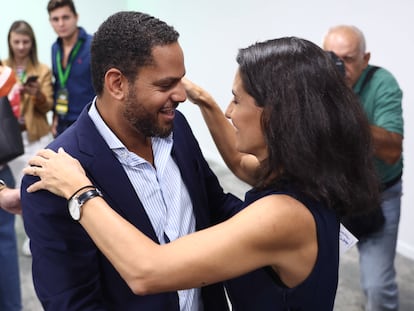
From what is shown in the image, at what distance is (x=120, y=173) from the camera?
122 centimetres

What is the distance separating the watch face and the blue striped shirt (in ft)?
0.69

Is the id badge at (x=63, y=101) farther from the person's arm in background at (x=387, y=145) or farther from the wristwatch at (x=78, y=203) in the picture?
the wristwatch at (x=78, y=203)

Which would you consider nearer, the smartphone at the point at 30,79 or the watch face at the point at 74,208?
the watch face at the point at 74,208

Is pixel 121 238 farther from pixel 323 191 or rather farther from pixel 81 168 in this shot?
pixel 323 191

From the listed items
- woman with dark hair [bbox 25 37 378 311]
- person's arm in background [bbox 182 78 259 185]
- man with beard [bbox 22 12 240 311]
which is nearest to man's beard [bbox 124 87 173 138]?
man with beard [bbox 22 12 240 311]

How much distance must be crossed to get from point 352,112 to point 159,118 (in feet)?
1.59

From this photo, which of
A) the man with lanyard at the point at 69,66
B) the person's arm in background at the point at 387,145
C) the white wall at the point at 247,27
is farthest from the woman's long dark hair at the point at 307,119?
the man with lanyard at the point at 69,66

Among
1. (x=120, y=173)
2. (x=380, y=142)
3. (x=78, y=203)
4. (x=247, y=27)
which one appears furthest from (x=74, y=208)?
(x=247, y=27)

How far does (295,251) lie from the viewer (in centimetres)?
110

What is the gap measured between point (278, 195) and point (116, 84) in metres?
0.50

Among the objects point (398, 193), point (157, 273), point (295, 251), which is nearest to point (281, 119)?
point (295, 251)

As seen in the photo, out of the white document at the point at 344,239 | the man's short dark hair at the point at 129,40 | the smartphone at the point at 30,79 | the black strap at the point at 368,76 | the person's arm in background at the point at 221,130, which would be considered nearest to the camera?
the man's short dark hair at the point at 129,40

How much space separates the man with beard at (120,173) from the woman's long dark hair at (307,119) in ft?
0.82

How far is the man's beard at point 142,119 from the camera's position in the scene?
127cm
